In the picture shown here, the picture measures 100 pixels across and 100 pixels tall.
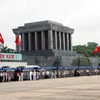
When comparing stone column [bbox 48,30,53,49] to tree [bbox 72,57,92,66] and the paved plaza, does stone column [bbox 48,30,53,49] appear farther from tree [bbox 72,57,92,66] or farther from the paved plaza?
the paved plaza

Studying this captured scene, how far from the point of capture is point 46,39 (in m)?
119

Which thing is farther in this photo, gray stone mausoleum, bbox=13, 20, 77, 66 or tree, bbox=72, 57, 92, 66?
gray stone mausoleum, bbox=13, 20, 77, 66

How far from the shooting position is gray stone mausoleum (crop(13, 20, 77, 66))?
352 ft

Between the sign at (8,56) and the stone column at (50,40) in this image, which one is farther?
the stone column at (50,40)

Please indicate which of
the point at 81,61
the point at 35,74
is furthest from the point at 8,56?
the point at 35,74

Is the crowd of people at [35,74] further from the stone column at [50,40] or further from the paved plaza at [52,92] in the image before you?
the stone column at [50,40]

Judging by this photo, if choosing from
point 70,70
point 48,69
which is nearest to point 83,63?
point 70,70

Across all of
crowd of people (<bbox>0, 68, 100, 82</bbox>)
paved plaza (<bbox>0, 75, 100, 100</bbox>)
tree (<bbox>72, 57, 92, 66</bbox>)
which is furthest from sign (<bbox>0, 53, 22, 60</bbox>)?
paved plaza (<bbox>0, 75, 100, 100</bbox>)

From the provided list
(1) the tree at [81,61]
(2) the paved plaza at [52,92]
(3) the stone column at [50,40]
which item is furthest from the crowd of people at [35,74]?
(3) the stone column at [50,40]

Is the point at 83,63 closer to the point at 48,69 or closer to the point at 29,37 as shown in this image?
the point at 29,37

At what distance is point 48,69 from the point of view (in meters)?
50.2

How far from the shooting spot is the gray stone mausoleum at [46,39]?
107 meters

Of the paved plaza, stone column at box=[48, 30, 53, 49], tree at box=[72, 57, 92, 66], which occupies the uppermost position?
stone column at box=[48, 30, 53, 49]

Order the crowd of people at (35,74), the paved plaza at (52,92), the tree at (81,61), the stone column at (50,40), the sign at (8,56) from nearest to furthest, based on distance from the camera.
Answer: the paved plaza at (52,92) → the crowd of people at (35,74) → the sign at (8,56) → the tree at (81,61) → the stone column at (50,40)
